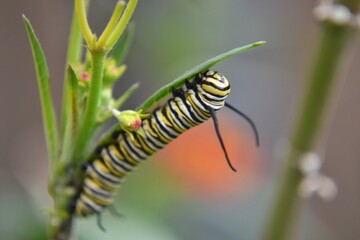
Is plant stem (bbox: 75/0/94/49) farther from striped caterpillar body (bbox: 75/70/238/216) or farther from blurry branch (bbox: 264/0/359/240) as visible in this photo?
blurry branch (bbox: 264/0/359/240)

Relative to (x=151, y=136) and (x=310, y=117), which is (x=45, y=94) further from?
(x=310, y=117)

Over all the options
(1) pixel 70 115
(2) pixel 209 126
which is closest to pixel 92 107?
(1) pixel 70 115

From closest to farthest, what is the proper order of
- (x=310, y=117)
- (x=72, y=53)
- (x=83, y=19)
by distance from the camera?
1. (x=83, y=19)
2. (x=72, y=53)
3. (x=310, y=117)

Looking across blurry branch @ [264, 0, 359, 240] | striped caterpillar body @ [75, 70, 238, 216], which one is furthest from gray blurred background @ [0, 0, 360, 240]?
striped caterpillar body @ [75, 70, 238, 216]

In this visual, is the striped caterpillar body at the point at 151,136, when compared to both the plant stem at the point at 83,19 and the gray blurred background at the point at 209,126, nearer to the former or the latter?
the plant stem at the point at 83,19

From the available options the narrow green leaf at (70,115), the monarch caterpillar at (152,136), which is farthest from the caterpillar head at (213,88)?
the narrow green leaf at (70,115)

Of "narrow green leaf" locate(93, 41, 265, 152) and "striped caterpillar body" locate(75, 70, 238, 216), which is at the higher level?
"narrow green leaf" locate(93, 41, 265, 152)
